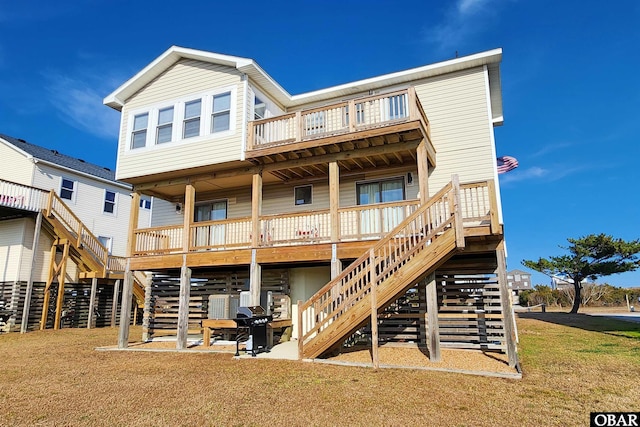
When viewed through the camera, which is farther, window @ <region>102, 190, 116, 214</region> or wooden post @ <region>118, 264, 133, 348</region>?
window @ <region>102, 190, 116, 214</region>

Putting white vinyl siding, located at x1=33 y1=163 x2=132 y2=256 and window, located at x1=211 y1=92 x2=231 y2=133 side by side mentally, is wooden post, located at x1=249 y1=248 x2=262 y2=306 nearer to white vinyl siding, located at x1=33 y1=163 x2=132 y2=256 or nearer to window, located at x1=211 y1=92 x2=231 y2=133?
window, located at x1=211 y1=92 x2=231 y2=133

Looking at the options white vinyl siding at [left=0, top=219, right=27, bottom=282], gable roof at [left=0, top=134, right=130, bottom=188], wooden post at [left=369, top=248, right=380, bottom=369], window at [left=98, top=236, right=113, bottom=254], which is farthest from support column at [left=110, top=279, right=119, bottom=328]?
wooden post at [left=369, top=248, right=380, bottom=369]

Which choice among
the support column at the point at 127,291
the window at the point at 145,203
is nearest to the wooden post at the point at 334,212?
the support column at the point at 127,291

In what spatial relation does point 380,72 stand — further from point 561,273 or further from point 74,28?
point 561,273

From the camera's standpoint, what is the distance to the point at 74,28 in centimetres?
2159

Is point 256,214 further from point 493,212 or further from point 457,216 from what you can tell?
point 493,212

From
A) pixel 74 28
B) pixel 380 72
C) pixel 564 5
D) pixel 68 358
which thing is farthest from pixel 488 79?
pixel 74 28

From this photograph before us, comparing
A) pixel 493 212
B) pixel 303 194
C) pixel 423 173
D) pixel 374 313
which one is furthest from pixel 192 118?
pixel 493 212

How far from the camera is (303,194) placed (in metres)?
14.3

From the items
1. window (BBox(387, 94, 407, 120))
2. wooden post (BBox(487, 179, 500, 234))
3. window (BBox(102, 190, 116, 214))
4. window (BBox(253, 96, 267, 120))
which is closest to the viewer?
wooden post (BBox(487, 179, 500, 234))

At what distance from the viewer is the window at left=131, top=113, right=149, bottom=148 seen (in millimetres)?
13969

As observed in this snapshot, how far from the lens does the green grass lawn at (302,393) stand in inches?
196

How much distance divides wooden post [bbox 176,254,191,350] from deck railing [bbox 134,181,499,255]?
733 millimetres

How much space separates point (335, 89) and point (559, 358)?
1032 centimetres
